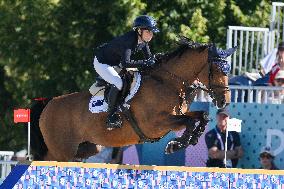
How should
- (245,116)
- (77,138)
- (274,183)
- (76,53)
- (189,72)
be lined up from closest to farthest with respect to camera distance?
(274,183) → (189,72) → (77,138) → (245,116) → (76,53)

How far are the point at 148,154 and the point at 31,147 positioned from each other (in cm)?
225

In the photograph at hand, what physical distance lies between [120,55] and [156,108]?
717 millimetres

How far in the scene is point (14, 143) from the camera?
822 inches

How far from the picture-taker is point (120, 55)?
39.5 ft

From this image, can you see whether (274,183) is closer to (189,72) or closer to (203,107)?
(189,72)

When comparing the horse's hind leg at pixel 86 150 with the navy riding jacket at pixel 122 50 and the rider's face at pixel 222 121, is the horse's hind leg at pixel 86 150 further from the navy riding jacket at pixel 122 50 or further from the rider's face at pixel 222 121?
the rider's face at pixel 222 121

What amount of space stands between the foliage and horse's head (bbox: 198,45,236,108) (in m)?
7.17

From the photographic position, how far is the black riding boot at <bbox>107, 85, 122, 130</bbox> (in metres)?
12.2

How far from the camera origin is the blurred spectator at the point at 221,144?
14.0m

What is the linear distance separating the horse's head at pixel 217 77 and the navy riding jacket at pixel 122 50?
76cm

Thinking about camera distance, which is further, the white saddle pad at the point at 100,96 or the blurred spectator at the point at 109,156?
the blurred spectator at the point at 109,156

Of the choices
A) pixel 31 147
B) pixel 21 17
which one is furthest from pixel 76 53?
pixel 31 147

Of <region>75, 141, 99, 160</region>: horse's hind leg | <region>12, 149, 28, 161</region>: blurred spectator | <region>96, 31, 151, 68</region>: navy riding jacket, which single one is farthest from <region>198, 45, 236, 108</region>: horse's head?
<region>12, 149, 28, 161</region>: blurred spectator

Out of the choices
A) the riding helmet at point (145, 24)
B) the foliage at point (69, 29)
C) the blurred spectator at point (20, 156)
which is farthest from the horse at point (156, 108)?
the foliage at point (69, 29)
